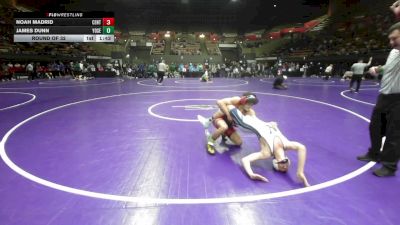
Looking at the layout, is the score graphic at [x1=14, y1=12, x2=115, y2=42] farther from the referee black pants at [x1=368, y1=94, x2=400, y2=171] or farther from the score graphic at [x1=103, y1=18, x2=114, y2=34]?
the referee black pants at [x1=368, y1=94, x2=400, y2=171]

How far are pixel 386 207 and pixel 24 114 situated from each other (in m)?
8.50

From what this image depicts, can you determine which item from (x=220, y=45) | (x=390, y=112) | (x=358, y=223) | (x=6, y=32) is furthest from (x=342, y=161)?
(x=220, y=45)

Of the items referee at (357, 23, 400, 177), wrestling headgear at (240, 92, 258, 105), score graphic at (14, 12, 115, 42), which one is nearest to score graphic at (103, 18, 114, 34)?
score graphic at (14, 12, 115, 42)

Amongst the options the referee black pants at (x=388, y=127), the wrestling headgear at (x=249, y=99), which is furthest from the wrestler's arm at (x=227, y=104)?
the referee black pants at (x=388, y=127)

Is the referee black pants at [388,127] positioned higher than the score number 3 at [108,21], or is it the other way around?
the score number 3 at [108,21]

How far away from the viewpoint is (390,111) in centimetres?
385

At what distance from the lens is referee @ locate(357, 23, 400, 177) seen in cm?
370

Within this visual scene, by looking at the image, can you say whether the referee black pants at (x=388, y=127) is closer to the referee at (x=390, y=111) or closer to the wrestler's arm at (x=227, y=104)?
the referee at (x=390, y=111)

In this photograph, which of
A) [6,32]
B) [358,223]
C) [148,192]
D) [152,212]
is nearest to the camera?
[358,223]

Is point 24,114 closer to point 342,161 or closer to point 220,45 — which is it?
point 342,161

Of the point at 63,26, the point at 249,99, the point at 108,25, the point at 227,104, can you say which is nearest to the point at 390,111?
the point at 249,99

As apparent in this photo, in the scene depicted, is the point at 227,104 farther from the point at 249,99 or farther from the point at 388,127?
the point at 388,127

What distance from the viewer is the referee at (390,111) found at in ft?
12.1

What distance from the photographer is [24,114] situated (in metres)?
8.00
